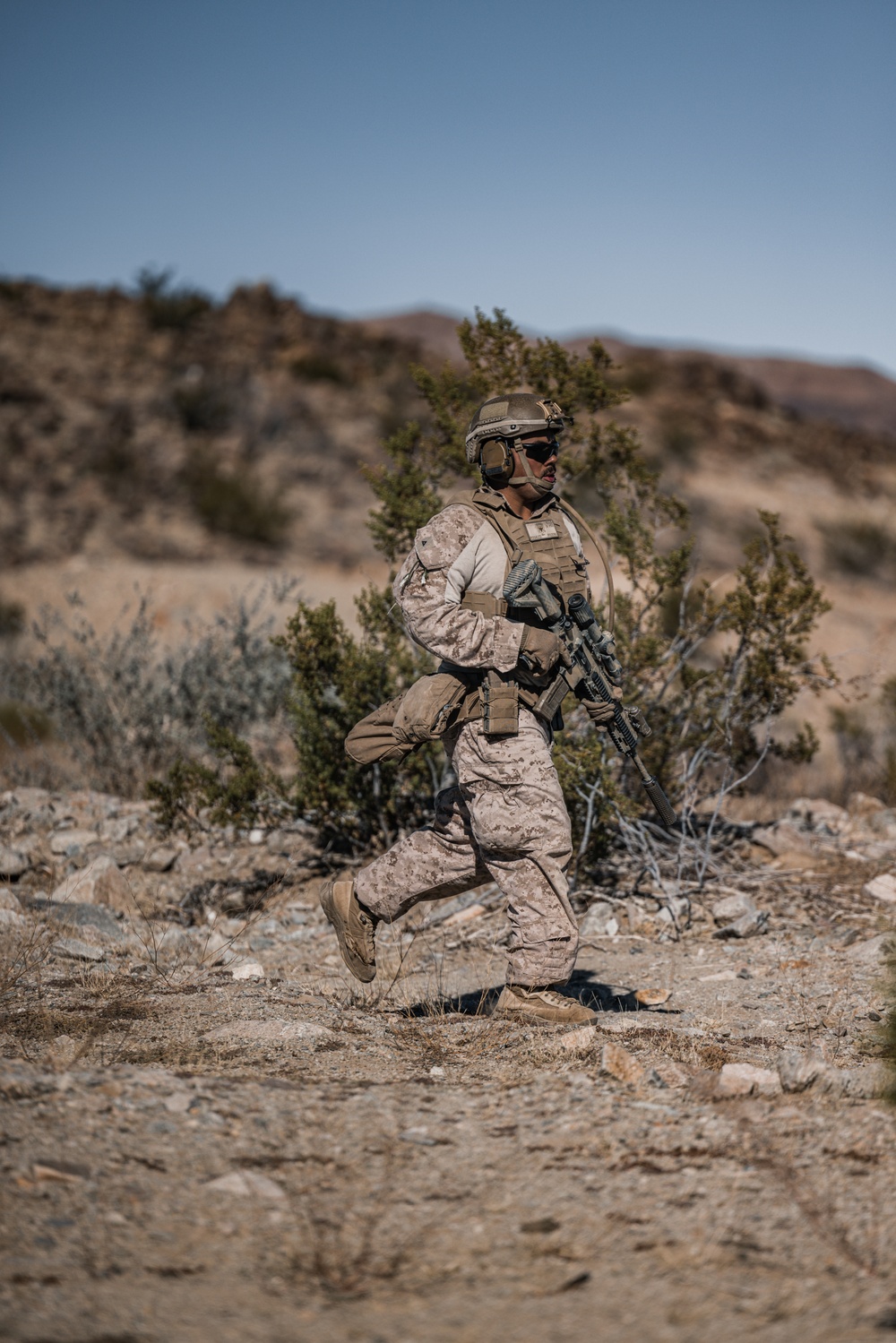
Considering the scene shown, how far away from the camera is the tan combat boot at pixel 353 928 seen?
4.00 meters

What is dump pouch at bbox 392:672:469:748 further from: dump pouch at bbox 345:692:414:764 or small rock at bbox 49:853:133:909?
small rock at bbox 49:853:133:909

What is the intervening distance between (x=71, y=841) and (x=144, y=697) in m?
1.91

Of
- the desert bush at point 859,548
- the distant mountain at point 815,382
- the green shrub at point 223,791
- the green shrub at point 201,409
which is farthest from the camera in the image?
the distant mountain at point 815,382

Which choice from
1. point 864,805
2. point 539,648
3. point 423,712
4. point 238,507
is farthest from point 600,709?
point 238,507

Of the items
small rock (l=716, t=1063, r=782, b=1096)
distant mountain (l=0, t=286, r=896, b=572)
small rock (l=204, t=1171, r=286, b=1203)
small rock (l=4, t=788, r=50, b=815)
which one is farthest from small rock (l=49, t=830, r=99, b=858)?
distant mountain (l=0, t=286, r=896, b=572)

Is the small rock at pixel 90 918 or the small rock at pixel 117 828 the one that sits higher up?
the small rock at pixel 90 918

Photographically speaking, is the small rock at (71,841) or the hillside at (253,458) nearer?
the small rock at (71,841)

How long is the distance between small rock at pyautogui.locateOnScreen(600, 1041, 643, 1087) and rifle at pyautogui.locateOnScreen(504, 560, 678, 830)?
41.5 inches

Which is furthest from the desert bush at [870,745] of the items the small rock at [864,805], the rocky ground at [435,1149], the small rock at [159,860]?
the small rock at [159,860]

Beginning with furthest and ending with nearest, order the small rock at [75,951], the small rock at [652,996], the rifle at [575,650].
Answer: the small rock at [75,951]
the small rock at [652,996]
the rifle at [575,650]

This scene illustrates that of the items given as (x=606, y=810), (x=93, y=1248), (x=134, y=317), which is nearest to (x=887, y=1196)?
(x=93, y=1248)

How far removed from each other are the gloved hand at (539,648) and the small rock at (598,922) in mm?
2014

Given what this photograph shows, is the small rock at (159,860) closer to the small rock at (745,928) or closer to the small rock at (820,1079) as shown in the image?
the small rock at (745,928)

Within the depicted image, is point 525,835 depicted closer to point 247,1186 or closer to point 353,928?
point 353,928
